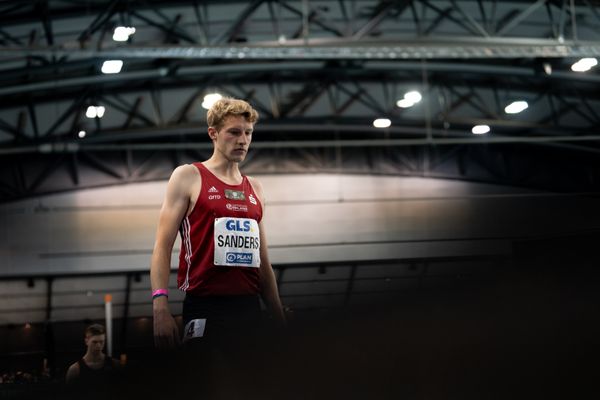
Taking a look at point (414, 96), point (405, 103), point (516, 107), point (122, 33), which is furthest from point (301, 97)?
→ point (122, 33)

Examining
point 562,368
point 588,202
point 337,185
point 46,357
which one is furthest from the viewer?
point 337,185

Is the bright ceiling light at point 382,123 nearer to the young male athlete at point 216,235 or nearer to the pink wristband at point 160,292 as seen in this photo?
the young male athlete at point 216,235

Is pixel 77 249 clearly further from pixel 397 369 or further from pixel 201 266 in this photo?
pixel 397 369

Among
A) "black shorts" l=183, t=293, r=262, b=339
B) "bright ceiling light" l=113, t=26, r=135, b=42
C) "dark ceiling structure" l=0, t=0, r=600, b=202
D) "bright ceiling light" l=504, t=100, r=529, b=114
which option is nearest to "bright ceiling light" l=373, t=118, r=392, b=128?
"dark ceiling structure" l=0, t=0, r=600, b=202

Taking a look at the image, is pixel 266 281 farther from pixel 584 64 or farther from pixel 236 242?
pixel 584 64

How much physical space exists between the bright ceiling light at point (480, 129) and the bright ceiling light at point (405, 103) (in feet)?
3.97

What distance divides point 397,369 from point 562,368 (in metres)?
0.17

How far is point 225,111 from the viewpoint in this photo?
75.4 inches

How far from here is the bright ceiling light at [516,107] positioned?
11.0 metres

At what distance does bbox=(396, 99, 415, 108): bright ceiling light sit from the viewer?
10.8 metres

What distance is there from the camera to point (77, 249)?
10.9m

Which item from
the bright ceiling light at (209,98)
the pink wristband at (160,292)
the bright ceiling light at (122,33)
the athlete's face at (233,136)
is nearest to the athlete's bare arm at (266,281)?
the athlete's face at (233,136)

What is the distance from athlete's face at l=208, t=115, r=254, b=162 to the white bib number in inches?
7.5

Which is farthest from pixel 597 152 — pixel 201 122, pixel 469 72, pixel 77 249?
pixel 77 249
